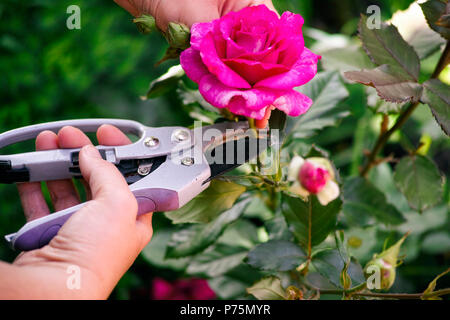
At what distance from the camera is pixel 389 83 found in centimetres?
56

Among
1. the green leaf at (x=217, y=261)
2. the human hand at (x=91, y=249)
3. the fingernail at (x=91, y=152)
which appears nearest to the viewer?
the human hand at (x=91, y=249)

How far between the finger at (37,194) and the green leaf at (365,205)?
48cm

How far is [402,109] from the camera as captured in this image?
0.69 m

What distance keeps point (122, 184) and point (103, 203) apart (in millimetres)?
35

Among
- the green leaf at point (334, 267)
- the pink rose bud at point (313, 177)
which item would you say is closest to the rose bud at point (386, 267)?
the green leaf at point (334, 267)

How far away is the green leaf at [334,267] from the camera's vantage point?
1.95 feet

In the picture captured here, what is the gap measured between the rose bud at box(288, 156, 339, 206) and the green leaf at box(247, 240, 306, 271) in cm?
15

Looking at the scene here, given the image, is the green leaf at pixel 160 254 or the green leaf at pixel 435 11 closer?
the green leaf at pixel 435 11

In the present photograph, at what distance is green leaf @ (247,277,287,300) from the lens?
62 cm

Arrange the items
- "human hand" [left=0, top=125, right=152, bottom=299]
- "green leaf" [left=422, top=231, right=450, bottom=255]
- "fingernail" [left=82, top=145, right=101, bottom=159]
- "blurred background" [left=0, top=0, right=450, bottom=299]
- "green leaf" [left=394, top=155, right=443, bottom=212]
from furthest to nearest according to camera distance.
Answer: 1. "blurred background" [left=0, top=0, right=450, bottom=299]
2. "green leaf" [left=422, top=231, right=450, bottom=255]
3. "green leaf" [left=394, top=155, right=443, bottom=212]
4. "fingernail" [left=82, top=145, right=101, bottom=159]
5. "human hand" [left=0, top=125, right=152, bottom=299]

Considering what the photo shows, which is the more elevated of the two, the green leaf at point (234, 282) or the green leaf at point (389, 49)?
the green leaf at point (389, 49)

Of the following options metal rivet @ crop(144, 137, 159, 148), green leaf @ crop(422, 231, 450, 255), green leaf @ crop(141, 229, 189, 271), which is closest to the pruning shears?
metal rivet @ crop(144, 137, 159, 148)

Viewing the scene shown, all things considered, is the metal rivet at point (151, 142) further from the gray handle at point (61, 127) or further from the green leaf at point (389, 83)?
the green leaf at point (389, 83)

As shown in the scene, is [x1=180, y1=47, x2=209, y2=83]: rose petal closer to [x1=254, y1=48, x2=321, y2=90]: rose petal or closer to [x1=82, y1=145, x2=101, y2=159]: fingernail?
[x1=254, y1=48, x2=321, y2=90]: rose petal
